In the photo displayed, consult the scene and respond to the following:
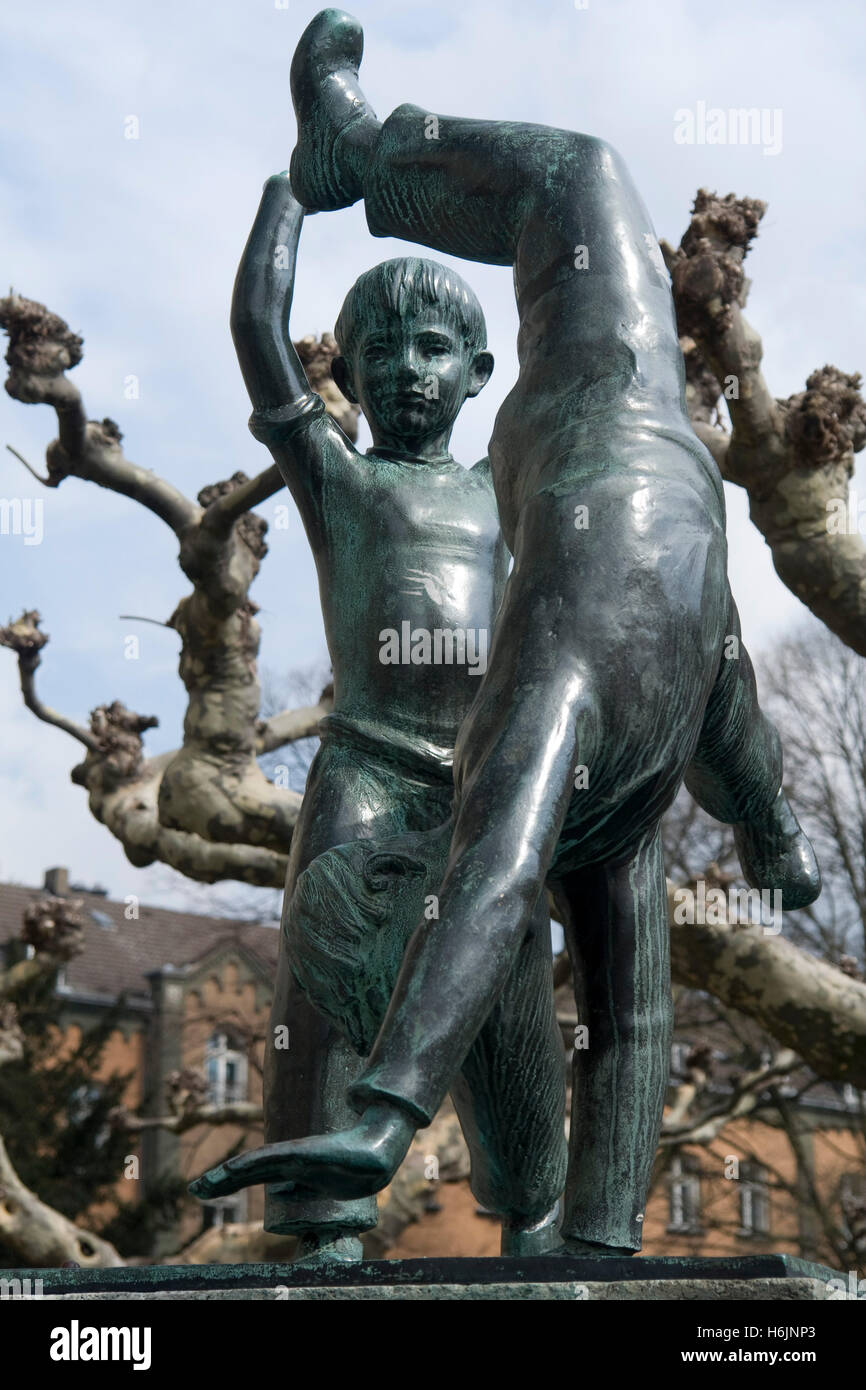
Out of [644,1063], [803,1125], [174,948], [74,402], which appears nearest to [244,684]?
[74,402]

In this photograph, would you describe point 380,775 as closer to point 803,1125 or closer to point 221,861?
point 221,861

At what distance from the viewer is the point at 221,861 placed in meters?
9.81

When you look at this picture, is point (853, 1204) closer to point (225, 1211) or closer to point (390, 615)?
point (225, 1211)

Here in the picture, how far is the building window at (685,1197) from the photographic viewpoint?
59.1ft

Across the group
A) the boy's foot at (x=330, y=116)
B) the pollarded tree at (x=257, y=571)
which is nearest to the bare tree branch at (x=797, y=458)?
the pollarded tree at (x=257, y=571)

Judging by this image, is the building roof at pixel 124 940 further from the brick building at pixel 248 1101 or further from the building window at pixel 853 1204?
the building window at pixel 853 1204

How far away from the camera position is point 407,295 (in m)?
3.52

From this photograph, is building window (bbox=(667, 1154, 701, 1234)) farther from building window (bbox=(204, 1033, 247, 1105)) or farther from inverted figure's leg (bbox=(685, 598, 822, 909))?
inverted figure's leg (bbox=(685, 598, 822, 909))

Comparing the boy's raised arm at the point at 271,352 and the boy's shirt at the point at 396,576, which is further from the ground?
the boy's raised arm at the point at 271,352

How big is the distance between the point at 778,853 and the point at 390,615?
845 mm

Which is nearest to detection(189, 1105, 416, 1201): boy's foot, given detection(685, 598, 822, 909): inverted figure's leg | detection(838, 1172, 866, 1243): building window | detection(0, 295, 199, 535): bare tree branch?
detection(685, 598, 822, 909): inverted figure's leg

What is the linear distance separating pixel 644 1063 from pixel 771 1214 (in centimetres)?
2132

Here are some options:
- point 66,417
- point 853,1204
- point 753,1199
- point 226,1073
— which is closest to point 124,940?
point 226,1073
